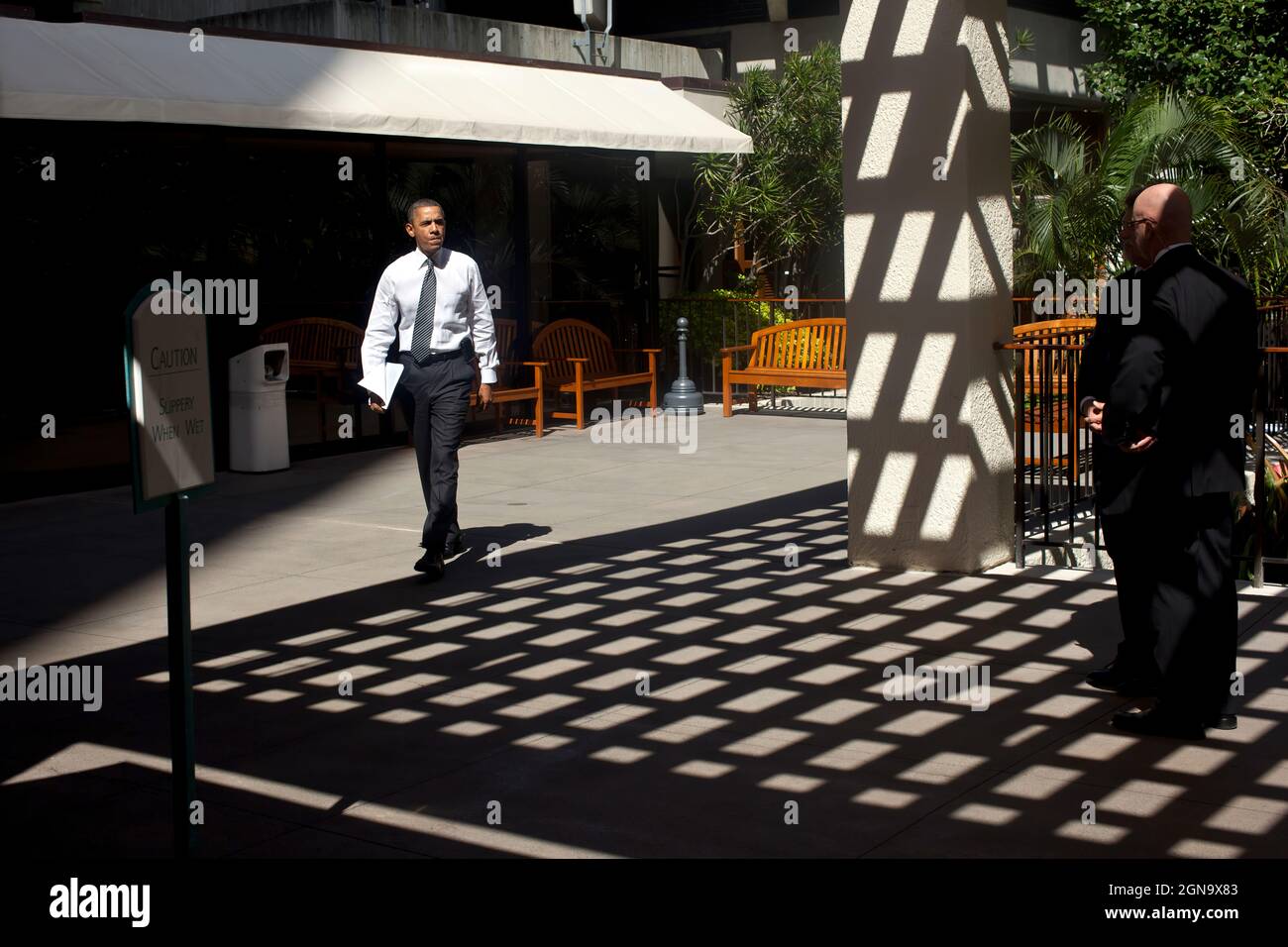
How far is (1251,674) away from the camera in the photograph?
6340 mm

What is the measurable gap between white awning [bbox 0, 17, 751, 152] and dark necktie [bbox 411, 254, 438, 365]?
2.81 m

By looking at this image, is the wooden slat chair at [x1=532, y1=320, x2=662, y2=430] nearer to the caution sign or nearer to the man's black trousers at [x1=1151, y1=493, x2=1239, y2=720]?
the man's black trousers at [x1=1151, y1=493, x2=1239, y2=720]

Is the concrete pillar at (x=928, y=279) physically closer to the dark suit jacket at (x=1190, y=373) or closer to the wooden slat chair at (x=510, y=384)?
the dark suit jacket at (x=1190, y=373)

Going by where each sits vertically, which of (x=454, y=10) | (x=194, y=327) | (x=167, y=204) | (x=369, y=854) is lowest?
(x=369, y=854)

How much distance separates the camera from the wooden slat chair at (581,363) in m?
15.5

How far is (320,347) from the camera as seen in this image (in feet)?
45.3

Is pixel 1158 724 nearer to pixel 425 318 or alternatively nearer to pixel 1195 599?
pixel 1195 599

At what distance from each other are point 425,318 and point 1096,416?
4097 mm

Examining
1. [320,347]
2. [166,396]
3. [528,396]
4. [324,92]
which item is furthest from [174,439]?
[528,396]

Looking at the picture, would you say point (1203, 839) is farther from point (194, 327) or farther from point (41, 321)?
point (41, 321)

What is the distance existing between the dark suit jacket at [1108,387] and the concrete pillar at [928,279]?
2.30 metres

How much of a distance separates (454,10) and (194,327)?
18.2 m

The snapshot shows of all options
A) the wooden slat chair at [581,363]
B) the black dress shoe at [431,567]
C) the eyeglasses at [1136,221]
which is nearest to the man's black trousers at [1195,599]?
the eyeglasses at [1136,221]

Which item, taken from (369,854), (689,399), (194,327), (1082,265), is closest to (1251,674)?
(369,854)
